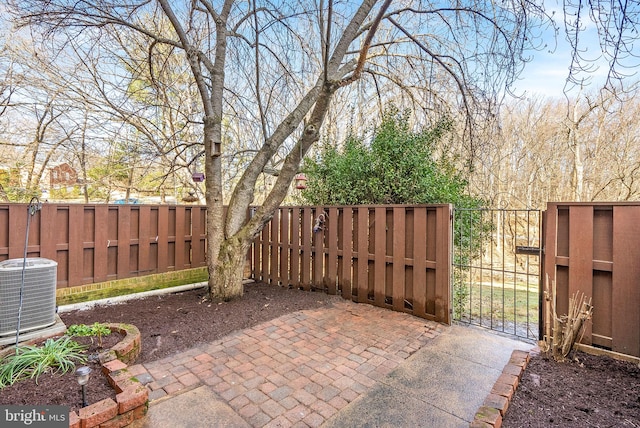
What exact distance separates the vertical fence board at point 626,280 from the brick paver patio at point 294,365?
5.13ft

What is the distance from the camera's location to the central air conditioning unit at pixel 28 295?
8.77 feet

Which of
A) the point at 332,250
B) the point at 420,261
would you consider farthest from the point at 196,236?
the point at 420,261

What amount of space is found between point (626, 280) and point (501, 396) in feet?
5.34

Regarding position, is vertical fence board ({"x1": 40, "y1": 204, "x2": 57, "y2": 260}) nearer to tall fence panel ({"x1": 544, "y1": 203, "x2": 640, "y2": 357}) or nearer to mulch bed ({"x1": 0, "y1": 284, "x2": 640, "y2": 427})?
mulch bed ({"x1": 0, "y1": 284, "x2": 640, "y2": 427})

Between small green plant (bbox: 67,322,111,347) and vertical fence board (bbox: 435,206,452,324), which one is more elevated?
vertical fence board (bbox: 435,206,452,324)

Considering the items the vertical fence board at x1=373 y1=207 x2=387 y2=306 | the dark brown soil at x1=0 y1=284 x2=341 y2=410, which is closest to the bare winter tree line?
the dark brown soil at x1=0 y1=284 x2=341 y2=410

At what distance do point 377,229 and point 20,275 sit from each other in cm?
387

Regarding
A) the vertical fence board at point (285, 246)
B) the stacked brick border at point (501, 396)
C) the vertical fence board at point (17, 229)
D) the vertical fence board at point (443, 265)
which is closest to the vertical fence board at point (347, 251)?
the vertical fence board at point (285, 246)

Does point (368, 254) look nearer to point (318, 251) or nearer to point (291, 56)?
point (318, 251)

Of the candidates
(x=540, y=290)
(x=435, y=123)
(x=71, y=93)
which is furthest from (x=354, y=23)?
(x=71, y=93)

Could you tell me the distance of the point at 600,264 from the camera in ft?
8.82

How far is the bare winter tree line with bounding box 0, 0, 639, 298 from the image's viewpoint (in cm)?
369

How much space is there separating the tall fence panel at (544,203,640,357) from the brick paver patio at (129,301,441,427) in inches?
55.0

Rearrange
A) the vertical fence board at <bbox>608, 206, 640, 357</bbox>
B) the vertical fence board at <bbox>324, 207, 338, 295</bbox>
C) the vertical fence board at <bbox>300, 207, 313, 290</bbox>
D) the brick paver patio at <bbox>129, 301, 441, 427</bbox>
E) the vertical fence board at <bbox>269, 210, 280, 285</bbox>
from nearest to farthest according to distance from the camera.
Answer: the brick paver patio at <bbox>129, 301, 441, 427</bbox> < the vertical fence board at <bbox>608, 206, 640, 357</bbox> < the vertical fence board at <bbox>324, 207, 338, 295</bbox> < the vertical fence board at <bbox>300, 207, 313, 290</bbox> < the vertical fence board at <bbox>269, 210, 280, 285</bbox>
